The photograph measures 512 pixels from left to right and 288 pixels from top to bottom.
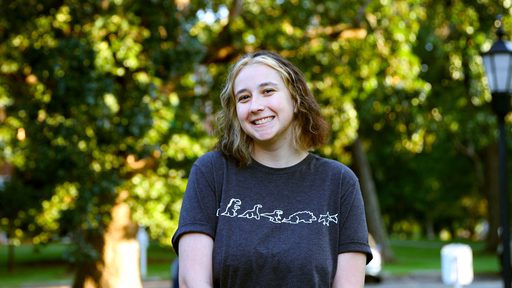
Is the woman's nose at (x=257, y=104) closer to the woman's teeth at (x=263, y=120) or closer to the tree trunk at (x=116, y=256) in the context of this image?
the woman's teeth at (x=263, y=120)

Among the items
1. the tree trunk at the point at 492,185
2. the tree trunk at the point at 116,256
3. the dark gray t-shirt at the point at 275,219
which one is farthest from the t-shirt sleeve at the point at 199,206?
the tree trunk at the point at 492,185

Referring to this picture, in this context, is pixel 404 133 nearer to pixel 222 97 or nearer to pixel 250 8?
pixel 250 8

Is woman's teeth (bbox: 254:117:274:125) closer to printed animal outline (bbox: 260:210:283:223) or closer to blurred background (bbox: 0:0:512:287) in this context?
printed animal outline (bbox: 260:210:283:223)

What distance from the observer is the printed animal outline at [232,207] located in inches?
78.0

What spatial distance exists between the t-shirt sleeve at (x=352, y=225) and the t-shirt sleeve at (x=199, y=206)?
442mm

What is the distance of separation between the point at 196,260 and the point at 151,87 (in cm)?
582

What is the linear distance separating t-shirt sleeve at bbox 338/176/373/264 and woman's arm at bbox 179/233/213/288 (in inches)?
17.9

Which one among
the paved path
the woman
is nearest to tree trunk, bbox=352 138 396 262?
the paved path

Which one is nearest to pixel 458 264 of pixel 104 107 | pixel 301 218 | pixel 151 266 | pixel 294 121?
pixel 104 107

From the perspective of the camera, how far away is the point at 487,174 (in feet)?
75.8

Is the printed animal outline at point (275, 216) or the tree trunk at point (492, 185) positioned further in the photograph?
the tree trunk at point (492, 185)

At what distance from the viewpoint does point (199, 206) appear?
200 centimetres

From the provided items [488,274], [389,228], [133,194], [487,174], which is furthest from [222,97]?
[389,228]

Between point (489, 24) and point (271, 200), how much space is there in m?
8.82
